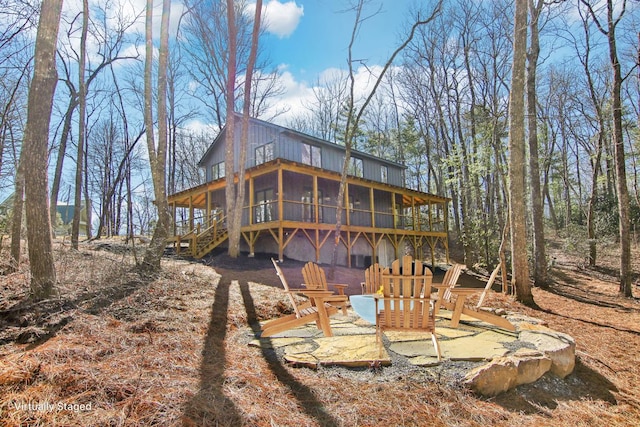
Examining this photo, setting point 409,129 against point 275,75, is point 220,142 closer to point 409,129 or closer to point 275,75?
point 275,75

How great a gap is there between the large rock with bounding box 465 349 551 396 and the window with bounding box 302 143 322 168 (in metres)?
14.0

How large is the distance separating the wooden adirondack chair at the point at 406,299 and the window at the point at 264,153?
1311 centimetres

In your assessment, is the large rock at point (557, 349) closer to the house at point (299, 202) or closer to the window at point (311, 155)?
the house at point (299, 202)

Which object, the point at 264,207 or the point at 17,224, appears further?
the point at 264,207

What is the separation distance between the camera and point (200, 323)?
4879mm

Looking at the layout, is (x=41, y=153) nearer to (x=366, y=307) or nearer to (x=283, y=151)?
(x=366, y=307)

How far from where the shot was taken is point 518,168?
7918 mm

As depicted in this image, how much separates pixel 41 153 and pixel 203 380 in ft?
13.2

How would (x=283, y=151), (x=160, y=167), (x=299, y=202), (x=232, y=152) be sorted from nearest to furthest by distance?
(x=160, y=167) < (x=232, y=152) < (x=299, y=202) < (x=283, y=151)

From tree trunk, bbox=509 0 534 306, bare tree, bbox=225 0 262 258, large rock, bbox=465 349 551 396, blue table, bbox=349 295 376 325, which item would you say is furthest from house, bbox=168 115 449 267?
large rock, bbox=465 349 551 396

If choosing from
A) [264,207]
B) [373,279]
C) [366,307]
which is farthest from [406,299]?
[264,207]

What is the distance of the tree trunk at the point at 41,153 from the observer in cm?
443

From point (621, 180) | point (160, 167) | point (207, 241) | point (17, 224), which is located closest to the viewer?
point (17, 224)

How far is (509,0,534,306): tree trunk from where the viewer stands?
7.88 meters
